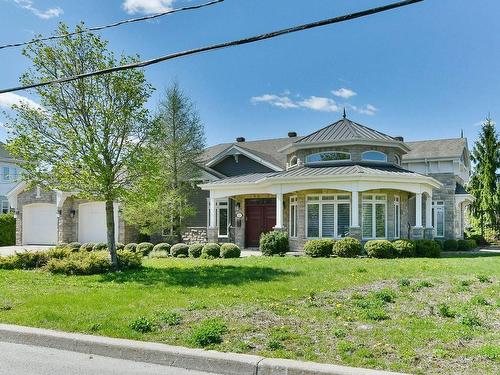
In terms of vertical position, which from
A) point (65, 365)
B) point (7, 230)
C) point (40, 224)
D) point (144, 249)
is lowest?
point (65, 365)

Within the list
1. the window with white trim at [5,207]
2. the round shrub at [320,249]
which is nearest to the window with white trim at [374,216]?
the round shrub at [320,249]

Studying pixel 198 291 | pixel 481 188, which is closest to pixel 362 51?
pixel 198 291

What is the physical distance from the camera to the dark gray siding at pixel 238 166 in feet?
86.8

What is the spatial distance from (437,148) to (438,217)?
167 inches

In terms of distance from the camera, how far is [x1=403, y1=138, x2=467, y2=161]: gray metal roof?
2698 cm

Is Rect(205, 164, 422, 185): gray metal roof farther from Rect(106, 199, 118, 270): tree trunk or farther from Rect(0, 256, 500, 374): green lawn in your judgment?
Rect(106, 199, 118, 270): tree trunk

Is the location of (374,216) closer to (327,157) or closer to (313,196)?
(313,196)

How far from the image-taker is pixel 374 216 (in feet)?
67.1

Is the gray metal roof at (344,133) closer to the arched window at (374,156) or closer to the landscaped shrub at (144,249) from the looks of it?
the arched window at (374,156)

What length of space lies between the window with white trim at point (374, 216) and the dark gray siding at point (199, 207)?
32.3 feet

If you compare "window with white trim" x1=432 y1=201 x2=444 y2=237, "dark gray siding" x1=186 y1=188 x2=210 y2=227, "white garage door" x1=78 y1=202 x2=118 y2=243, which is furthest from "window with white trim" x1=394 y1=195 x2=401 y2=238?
"white garage door" x1=78 y1=202 x2=118 y2=243

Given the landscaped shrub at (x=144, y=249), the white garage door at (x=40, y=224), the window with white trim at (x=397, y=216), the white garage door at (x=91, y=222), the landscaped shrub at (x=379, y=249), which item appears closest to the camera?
the landscaped shrub at (x=379, y=249)

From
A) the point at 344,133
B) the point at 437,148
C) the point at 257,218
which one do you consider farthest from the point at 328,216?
the point at 437,148

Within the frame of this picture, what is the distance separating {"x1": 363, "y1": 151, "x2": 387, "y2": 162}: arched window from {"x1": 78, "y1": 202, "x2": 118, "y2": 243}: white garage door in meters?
15.2
